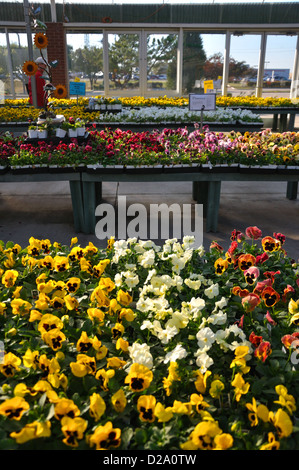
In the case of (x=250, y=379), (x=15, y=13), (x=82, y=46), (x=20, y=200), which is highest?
(x=15, y=13)

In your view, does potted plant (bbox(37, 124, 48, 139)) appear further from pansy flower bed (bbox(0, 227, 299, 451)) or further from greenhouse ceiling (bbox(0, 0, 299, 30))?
greenhouse ceiling (bbox(0, 0, 299, 30))

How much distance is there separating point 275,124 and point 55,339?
40.9 feet

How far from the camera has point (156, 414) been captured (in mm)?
1278

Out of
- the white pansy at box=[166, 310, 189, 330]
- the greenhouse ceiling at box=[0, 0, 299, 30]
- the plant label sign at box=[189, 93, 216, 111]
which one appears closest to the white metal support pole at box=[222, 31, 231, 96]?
the greenhouse ceiling at box=[0, 0, 299, 30]

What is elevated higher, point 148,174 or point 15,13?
point 15,13

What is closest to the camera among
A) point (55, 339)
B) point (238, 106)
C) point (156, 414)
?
point (156, 414)

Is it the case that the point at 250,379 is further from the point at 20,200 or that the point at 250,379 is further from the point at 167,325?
the point at 20,200

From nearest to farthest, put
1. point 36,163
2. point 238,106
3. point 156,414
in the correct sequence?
point 156,414 → point 36,163 → point 238,106

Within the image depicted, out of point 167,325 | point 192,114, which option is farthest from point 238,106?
point 167,325

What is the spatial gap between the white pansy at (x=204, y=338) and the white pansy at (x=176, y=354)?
87 millimetres

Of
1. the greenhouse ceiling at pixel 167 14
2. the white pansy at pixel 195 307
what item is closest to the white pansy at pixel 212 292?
the white pansy at pixel 195 307

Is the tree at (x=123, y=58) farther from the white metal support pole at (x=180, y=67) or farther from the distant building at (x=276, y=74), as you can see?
the distant building at (x=276, y=74)

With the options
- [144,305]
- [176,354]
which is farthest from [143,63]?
[176,354]
